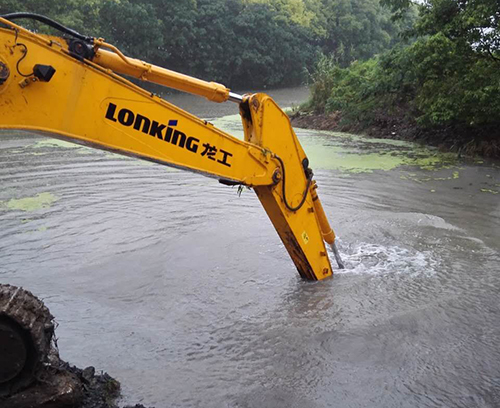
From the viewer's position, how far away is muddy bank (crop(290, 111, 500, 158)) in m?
12.2

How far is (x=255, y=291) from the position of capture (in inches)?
204

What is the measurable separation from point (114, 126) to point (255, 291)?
7.45ft

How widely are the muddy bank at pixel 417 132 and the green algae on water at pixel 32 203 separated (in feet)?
27.7

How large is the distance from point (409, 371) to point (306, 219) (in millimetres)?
1473

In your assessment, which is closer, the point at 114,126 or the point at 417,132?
the point at 114,126

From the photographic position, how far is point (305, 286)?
5.12 metres

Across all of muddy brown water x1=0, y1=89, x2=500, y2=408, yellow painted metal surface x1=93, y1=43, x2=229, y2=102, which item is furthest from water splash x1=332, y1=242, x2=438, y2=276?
yellow painted metal surface x1=93, y1=43, x2=229, y2=102

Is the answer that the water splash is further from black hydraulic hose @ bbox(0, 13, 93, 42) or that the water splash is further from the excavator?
black hydraulic hose @ bbox(0, 13, 93, 42)

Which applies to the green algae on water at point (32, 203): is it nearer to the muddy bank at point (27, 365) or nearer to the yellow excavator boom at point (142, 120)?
the yellow excavator boom at point (142, 120)

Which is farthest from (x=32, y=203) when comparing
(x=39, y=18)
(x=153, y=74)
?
(x=39, y=18)

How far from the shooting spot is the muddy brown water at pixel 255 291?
372 cm

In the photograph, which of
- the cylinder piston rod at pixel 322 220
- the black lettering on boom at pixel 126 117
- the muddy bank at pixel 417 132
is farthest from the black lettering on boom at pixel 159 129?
the muddy bank at pixel 417 132

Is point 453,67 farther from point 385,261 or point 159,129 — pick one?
point 159,129

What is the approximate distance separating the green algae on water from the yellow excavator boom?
4.39m
